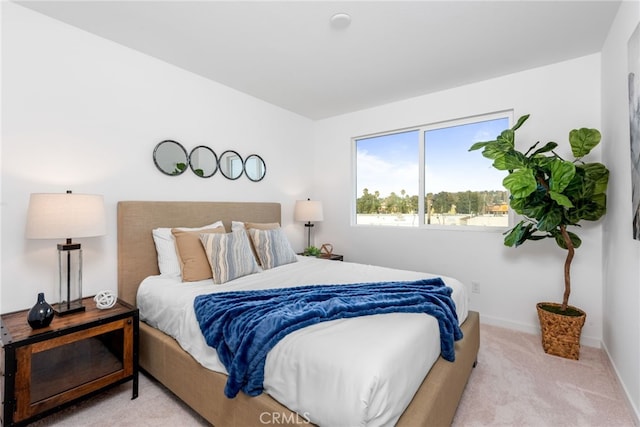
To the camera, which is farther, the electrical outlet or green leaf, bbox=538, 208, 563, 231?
the electrical outlet

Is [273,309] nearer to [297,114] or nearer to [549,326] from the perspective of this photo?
[549,326]

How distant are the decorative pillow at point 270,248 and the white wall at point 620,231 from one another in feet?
8.29

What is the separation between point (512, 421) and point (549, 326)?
1.12 meters

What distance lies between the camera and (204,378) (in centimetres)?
162

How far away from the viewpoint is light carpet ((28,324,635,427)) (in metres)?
1.71

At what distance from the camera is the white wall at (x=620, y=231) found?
1.80m

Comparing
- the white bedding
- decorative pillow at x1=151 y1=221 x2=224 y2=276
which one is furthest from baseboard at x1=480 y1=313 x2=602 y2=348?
decorative pillow at x1=151 y1=221 x2=224 y2=276

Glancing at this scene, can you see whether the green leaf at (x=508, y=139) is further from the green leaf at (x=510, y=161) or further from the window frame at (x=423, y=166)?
the window frame at (x=423, y=166)

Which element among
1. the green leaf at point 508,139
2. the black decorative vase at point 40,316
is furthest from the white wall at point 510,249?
the black decorative vase at point 40,316

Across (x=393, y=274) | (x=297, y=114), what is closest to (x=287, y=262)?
(x=393, y=274)

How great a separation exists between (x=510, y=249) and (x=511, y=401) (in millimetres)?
1538

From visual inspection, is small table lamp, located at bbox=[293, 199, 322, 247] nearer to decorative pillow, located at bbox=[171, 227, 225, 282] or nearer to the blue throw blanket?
decorative pillow, located at bbox=[171, 227, 225, 282]

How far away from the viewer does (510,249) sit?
295cm

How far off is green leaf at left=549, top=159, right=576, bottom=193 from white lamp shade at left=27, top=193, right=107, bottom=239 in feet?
10.7
